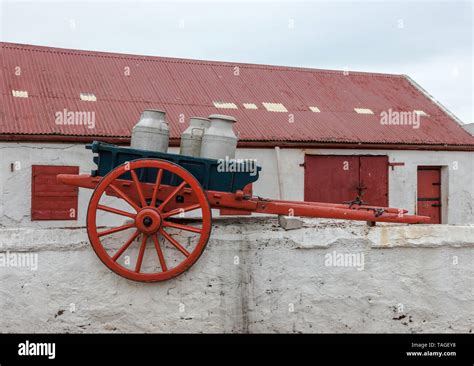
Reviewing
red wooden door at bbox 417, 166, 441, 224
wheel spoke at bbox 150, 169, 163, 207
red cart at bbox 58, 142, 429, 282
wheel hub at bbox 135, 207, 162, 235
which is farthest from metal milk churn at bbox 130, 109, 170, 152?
red wooden door at bbox 417, 166, 441, 224

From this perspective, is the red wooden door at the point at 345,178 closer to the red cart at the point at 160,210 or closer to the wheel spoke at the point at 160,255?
the red cart at the point at 160,210

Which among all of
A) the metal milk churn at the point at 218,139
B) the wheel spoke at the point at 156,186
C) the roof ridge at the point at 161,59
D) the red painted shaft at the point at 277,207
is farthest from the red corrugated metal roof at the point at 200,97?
the wheel spoke at the point at 156,186

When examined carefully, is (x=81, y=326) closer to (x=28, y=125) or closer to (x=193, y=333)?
(x=193, y=333)

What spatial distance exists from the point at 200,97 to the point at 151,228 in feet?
30.4

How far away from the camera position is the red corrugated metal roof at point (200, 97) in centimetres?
1234

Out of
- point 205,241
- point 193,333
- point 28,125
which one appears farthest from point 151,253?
point 28,125

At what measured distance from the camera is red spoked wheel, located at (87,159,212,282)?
18.0 feet

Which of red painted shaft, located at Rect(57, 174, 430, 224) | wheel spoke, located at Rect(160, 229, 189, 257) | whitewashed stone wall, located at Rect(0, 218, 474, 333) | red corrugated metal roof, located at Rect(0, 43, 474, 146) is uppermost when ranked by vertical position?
red corrugated metal roof, located at Rect(0, 43, 474, 146)

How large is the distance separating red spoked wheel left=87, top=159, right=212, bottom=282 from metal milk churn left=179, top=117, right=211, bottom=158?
0.64m

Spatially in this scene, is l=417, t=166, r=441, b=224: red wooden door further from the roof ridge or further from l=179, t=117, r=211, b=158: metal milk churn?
l=179, t=117, r=211, b=158: metal milk churn

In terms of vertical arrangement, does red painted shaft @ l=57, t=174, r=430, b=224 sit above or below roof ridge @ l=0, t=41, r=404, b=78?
below

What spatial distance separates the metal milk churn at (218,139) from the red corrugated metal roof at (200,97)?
6086 millimetres

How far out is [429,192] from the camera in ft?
49.6
